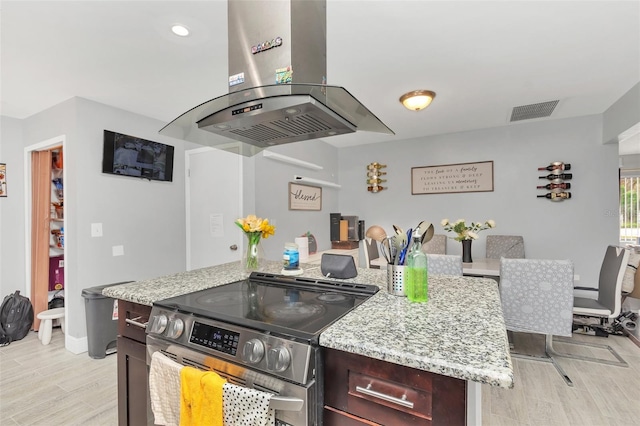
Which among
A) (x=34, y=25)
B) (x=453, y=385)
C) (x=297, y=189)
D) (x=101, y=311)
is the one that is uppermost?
(x=34, y=25)

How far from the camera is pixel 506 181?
4.10m

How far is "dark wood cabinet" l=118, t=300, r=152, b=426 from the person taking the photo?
1.38m

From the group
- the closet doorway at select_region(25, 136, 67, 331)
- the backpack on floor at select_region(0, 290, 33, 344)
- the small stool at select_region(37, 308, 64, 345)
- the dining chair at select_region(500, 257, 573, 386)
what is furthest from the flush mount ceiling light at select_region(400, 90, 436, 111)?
the backpack on floor at select_region(0, 290, 33, 344)

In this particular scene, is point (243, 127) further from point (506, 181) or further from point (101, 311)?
point (506, 181)

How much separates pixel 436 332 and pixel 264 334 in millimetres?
529

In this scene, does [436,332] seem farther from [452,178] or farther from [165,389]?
[452,178]

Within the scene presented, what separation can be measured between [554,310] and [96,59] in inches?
150

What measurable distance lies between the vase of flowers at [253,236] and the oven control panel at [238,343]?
62cm

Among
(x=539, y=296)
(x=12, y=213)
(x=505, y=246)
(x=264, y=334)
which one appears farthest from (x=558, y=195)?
(x=12, y=213)

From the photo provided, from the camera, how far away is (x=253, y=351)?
3.15ft

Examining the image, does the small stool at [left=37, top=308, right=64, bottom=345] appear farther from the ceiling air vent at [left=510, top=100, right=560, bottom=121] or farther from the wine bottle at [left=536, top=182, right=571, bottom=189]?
the wine bottle at [left=536, top=182, right=571, bottom=189]

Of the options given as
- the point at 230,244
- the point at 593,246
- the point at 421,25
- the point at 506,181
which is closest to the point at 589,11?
the point at 421,25

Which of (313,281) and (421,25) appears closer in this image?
(313,281)

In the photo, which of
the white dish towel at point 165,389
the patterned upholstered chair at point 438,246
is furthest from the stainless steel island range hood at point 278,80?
the patterned upholstered chair at point 438,246
